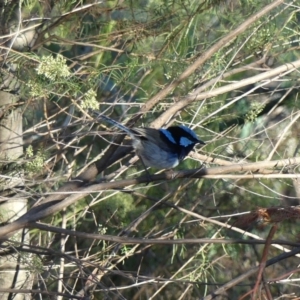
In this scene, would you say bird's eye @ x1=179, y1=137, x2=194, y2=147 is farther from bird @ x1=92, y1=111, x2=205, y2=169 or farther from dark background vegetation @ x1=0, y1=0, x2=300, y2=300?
dark background vegetation @ x1=0, y1=0, x2=300, y2=300

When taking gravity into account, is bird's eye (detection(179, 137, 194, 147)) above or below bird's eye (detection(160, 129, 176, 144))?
below

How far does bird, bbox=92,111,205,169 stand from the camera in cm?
424

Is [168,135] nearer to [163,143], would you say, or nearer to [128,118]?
[163,143]

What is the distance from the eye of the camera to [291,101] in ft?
18.8

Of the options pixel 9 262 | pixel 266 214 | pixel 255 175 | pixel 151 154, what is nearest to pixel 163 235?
pixel 151 154

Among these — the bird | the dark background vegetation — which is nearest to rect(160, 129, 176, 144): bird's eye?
the bird

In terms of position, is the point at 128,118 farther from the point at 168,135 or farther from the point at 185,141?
the point at 185,141

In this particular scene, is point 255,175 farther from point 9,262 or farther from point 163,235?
point 9,262

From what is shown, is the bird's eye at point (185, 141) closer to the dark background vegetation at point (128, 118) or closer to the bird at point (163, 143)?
the bird at point (163, 143)

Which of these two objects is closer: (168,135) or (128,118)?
(168,135)

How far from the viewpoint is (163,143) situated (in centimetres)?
442

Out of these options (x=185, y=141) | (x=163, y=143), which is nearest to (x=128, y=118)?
(x=163, y=143)

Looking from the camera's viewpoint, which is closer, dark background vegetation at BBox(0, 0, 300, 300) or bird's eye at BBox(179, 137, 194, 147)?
dark background vegetation at BBox(0, 0, 300, 300)

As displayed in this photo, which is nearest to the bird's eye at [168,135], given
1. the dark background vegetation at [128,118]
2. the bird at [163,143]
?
the bird at [163,143]
